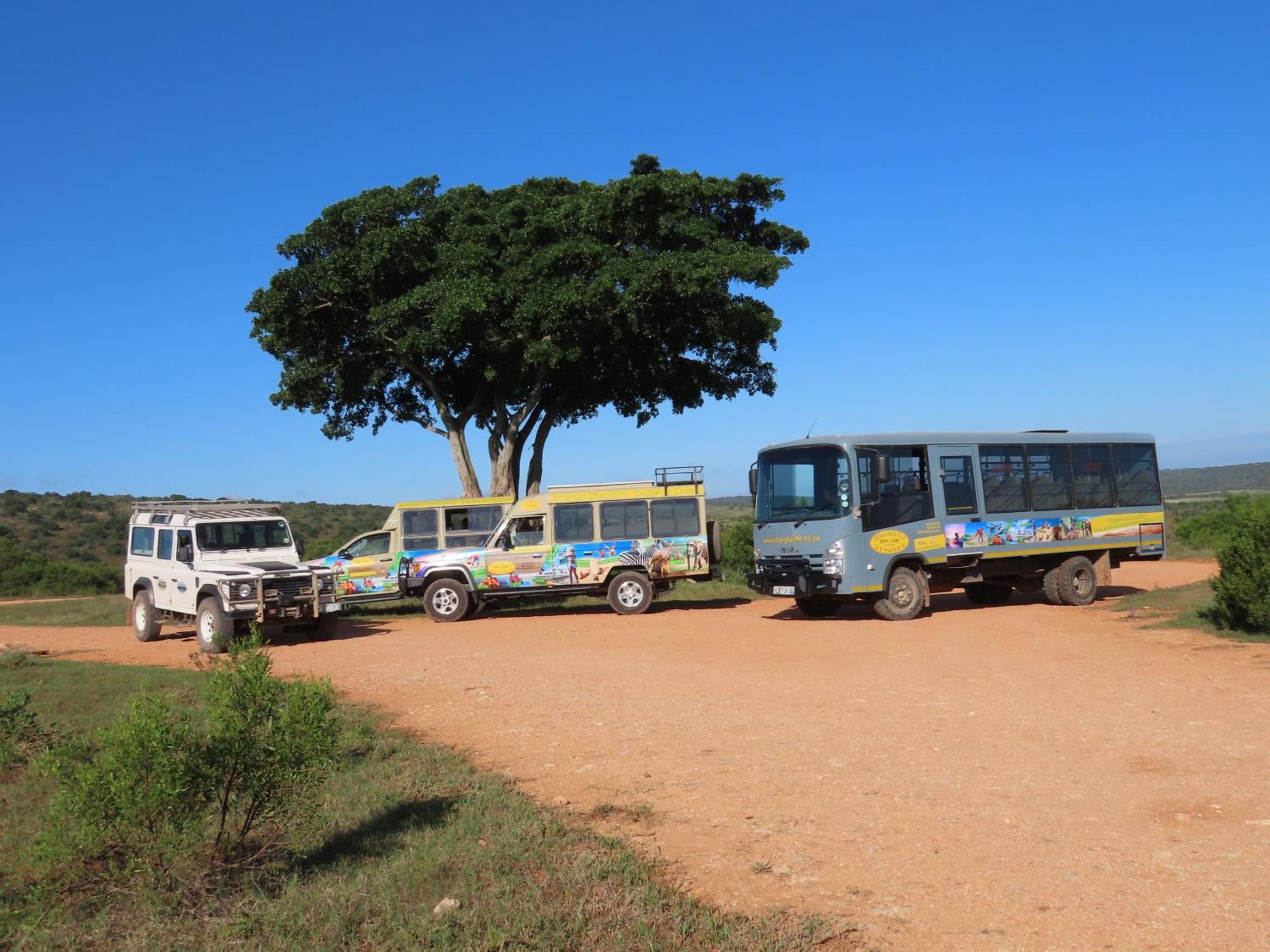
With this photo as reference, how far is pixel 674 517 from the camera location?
20.1 metres

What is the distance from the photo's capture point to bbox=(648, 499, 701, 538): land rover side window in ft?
65.7

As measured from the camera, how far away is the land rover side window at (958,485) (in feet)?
59.6

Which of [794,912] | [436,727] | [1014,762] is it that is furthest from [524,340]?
[794,912]

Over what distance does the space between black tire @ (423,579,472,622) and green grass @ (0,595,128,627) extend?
7998 millimetres

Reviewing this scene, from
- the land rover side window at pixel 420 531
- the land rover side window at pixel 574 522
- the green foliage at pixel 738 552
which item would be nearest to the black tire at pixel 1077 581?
the land rover side window at pixel 574 522

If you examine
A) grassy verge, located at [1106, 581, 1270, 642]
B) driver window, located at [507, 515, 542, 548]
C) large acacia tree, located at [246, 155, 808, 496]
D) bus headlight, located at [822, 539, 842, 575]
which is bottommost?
grassy verge, located at [1106, 581, 1270, 642]

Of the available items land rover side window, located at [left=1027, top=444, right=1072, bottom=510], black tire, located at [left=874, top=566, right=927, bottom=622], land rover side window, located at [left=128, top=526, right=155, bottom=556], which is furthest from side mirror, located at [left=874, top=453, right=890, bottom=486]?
land rover side window, located at [left=128, top=526, right=155, bottom=556]

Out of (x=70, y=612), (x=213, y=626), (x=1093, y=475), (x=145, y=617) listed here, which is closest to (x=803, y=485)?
(x=1093, y=475)

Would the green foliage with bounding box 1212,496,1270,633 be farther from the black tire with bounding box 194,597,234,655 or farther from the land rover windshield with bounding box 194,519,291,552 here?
the land rover windshield with bounding box 194,519,291,552

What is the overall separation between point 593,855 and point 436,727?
15.0 ft

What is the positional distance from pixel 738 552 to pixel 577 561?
8.98 meters

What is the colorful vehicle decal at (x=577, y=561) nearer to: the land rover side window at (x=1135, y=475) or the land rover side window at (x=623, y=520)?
the land rover side window at (x=623, y=520)

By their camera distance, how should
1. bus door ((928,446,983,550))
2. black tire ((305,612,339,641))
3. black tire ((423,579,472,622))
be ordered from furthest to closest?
black tire ((423,579,472,622)), black tire ((305,612,339,641)), bus door ((928,446,983,550))

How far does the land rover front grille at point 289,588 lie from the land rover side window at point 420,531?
347cm
